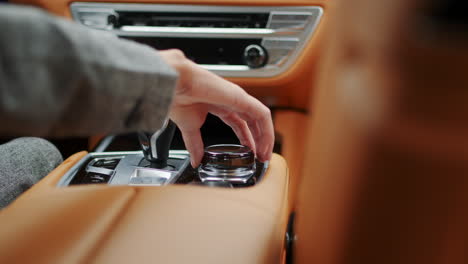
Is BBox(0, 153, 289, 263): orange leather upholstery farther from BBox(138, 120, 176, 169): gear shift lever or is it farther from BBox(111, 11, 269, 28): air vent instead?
BBox(111, 11, 269, 28): air vent

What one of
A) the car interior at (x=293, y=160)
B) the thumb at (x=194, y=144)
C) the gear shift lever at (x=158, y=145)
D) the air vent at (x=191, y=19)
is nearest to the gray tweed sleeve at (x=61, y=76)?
the car interior at (x=293, y=160)

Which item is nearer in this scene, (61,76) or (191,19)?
(61,76)

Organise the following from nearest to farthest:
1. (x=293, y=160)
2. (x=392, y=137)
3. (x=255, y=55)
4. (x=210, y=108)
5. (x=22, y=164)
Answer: (x=392, y=137), (x=210, y=108), (x=22, y=164), (x=293, y=160), (x=255, y=55)

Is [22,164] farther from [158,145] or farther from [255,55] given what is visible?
[255,55]

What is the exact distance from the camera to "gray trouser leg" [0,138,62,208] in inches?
27.7

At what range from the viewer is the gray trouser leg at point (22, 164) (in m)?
0.70

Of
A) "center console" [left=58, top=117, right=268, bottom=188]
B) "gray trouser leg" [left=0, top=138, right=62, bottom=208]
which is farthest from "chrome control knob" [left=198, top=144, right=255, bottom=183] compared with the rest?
"gray trouser leg" [left=0, top=138, right=62, bottom=208]

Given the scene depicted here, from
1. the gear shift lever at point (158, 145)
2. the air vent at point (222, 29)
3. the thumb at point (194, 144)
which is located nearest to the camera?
the thumb at point (194, 144)

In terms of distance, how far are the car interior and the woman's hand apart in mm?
35

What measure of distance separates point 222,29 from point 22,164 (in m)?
0.56

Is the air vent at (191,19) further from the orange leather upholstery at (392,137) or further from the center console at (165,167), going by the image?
the orange leather upholstery at (392,137)

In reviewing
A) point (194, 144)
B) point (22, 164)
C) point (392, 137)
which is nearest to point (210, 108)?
point (194, 144)

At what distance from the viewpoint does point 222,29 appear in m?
1.09

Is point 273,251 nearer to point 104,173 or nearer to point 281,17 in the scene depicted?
point 104,173
